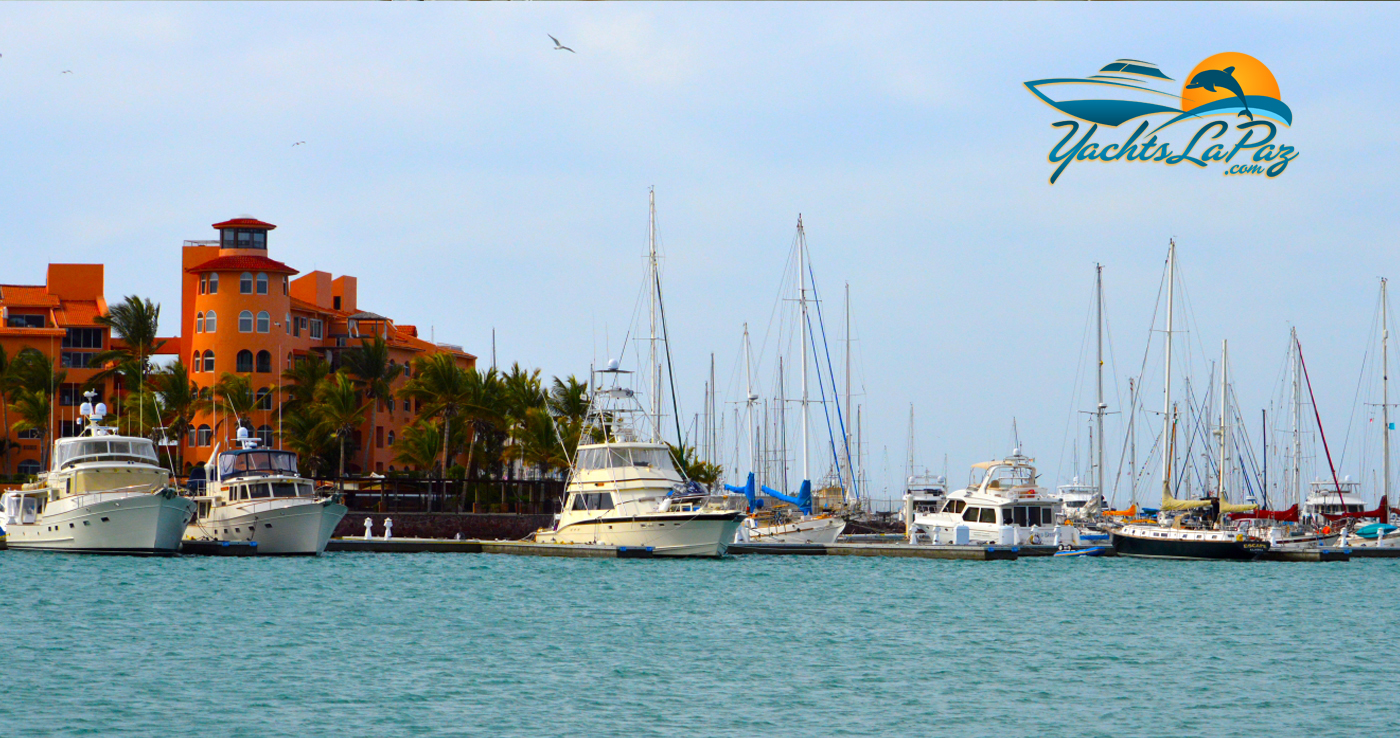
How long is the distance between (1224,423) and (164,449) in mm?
56827

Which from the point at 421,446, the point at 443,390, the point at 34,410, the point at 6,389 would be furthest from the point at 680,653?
the point at 6,389

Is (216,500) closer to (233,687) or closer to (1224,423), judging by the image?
A: (233,687)

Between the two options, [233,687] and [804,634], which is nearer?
[233,687]

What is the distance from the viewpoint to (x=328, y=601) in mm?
42250

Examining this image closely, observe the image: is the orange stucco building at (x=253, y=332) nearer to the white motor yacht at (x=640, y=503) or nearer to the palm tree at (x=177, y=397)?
the palm tree at (x=177, y=397)

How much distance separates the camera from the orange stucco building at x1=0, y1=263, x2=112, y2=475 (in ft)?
281

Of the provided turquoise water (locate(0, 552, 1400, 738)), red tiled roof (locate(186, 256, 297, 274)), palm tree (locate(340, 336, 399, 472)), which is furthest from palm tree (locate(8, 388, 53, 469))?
turquoise water (locate(0, 552, 1400, 738))

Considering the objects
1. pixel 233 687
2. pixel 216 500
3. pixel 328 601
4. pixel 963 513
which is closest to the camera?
pixel 233 687

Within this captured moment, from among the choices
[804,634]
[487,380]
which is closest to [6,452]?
[487,380]

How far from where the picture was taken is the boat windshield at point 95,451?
58781 mm

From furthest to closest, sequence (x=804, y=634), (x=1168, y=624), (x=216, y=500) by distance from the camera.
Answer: (x=216, y=500), (x=1168, y=624), (x=804, y=634)

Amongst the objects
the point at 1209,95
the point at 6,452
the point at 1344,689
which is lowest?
the point at 1344,689

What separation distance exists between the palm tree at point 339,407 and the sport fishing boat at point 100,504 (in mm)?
19244

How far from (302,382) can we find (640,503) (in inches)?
1337
